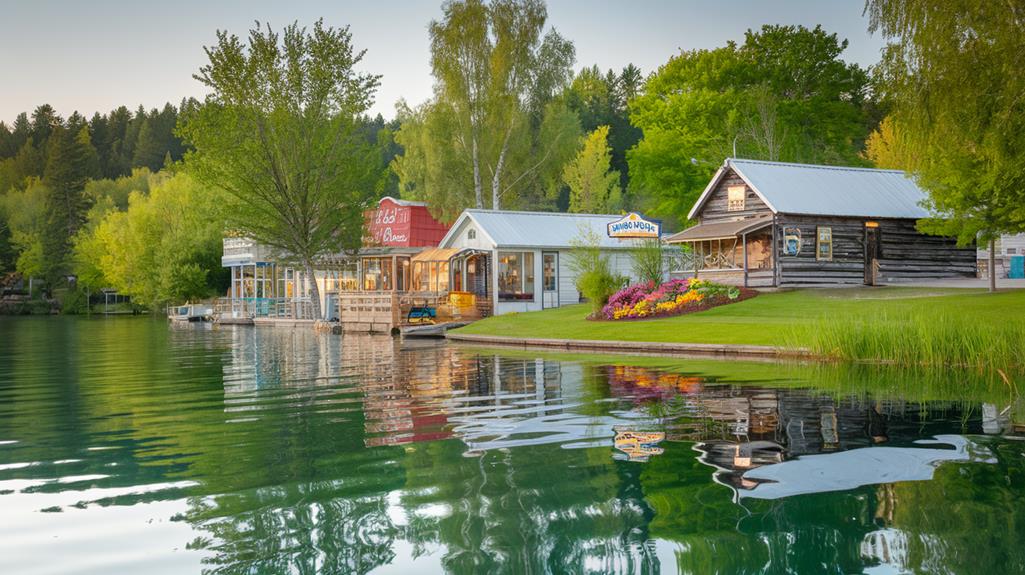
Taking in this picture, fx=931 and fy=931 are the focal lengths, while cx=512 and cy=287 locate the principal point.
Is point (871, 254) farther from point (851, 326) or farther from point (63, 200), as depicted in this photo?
point (63, 200)

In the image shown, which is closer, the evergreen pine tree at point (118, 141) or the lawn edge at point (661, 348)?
the lawn edge at point (661, 348)

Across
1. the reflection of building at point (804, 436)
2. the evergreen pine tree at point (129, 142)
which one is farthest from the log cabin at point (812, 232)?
the evergreen pine tree at point (129, 142)

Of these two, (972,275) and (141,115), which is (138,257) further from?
(141,115)

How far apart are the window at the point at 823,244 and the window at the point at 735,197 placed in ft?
12.9

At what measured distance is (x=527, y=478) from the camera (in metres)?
9.72

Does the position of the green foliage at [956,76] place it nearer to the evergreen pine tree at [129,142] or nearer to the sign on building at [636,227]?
the sign on building at [636,227]

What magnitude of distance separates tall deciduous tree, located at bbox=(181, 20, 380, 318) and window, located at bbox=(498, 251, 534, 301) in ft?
42.6

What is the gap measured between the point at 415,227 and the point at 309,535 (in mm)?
52177

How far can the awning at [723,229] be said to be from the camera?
42.4 m

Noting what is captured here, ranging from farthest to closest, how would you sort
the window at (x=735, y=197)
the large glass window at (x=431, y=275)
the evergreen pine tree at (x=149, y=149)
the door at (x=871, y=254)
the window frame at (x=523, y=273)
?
the evergreen pine tree at (x=149, y=149) < the large glass window at (x=431, y=275) < the window frame at (x=523, y=273) < the window at (x=735, y=197) < the door at (x=871, y=254)

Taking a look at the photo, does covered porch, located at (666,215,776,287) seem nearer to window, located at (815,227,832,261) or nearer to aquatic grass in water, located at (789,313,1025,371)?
→ window, located at (815,227,832,261)

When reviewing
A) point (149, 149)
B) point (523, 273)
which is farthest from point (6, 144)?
point (523, 273)

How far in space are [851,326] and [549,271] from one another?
26328mm

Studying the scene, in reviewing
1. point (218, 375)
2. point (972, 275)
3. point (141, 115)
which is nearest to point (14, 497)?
point (218, 375)
